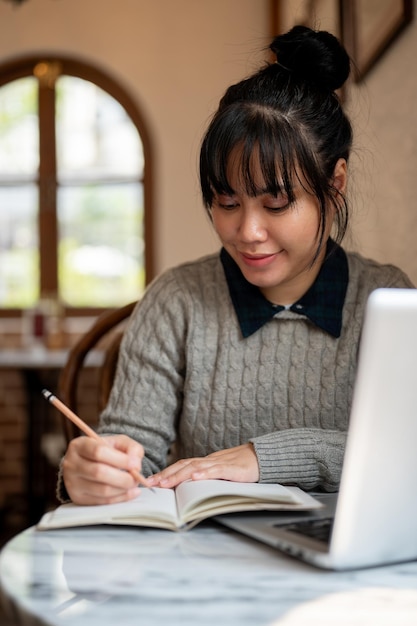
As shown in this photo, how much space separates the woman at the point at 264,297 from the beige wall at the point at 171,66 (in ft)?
8.60

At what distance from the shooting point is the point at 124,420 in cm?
125

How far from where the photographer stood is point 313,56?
124 cm

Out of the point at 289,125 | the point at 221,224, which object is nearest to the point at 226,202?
the point at 221,224

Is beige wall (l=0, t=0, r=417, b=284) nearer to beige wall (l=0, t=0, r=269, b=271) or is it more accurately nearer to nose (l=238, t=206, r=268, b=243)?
beige wall (l=0, t=0, r=269, b=271)

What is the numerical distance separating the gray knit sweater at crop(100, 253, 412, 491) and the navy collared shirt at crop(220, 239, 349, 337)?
1 cm

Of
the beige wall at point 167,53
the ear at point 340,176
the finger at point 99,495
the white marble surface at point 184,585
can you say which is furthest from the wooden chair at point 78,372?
the beige wall at point 167,53

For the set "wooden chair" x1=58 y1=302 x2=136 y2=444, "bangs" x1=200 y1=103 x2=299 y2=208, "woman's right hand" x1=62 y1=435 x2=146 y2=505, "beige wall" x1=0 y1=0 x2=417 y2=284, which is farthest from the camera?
"beige wall" x1=0 y1=0 x2=417 y2=284

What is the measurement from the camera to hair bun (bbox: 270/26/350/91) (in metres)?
1.23

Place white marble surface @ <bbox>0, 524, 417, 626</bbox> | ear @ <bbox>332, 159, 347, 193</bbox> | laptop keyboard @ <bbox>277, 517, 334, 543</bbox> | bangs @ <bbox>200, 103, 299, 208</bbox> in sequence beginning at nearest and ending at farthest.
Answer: white marble surface @ <bbox>0, 524, 417, 626</bbox>, laptop keyboard @ <bbox>277, 517, 334, 543</bbox>, bangs @ <bbox>200, 103, 299, 208</bbox>, ear @ <bbox>332, 159, 347, 193</bbox>

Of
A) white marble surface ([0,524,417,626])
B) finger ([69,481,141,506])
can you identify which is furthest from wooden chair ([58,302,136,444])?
white marble surface ([0,524,417,626])

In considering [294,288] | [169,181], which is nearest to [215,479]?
[294,288]

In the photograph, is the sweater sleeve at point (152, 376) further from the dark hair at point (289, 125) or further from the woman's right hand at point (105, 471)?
the woman's right hand at point (105, 471)

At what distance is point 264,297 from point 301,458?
36 centimetres

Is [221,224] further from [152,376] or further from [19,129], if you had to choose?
[19,129]
